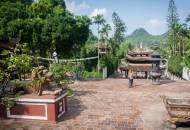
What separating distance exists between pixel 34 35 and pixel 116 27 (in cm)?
6048

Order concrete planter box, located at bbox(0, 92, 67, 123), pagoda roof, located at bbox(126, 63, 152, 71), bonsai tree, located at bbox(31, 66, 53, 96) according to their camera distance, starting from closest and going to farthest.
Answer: concrete planter box, located at bbox(0, 92, 67, 123) < bonsai tree, located at bbox(31, 66, 53, 96) < pagoda roof, located at bbox(126, 63, 152, 71)

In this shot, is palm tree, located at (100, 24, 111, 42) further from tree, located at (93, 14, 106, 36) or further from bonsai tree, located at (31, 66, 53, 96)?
bonsai tree, located at (31, 66, 53, 96)

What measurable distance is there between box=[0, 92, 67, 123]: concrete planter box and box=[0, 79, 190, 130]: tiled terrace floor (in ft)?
1.05

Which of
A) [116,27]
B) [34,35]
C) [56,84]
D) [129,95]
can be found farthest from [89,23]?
[116,27]

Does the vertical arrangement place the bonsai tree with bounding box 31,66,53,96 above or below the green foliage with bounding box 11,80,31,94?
above

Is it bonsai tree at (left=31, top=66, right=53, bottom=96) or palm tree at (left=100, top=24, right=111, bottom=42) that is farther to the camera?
palm tree at (left=100, top=24, right=111, bottom=42)

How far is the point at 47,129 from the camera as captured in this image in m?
11.0

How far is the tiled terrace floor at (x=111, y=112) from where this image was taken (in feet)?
37.4

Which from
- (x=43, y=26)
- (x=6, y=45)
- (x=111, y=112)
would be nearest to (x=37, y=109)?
(x=111, y=112)

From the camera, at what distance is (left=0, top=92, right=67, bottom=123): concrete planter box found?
38.3 ft

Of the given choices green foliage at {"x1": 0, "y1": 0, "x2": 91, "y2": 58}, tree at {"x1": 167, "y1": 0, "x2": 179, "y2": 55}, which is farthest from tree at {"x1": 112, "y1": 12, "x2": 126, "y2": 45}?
green foliage at {"x1": 0, "y1": 0, "x2": 91, "y2": 58}

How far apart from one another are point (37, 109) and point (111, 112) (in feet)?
12.2

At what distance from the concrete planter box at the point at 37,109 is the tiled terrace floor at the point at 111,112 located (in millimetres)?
322

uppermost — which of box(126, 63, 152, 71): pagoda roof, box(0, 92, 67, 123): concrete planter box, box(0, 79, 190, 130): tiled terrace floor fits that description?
box(126, 63, 152, 71): pagoda roof
